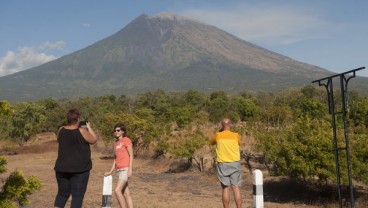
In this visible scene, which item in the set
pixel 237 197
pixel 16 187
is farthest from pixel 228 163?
pixel 16 187

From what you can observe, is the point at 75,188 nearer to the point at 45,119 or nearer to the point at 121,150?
the point at 121,150

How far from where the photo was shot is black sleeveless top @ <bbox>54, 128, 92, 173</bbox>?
17.4 feet

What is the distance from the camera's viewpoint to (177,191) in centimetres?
1547

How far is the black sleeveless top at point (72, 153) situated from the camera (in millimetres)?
5305

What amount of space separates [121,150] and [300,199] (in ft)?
31.9

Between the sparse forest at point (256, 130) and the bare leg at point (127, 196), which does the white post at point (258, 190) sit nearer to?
the bare leg at point (127, 196)

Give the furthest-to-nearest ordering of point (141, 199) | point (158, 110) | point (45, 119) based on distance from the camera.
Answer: point (158, 110)
point (45, 119)
point (141, 199)

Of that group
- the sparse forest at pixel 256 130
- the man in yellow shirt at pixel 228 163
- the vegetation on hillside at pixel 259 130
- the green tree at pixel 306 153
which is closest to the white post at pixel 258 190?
the man in yellow shirt at pixel 228 163

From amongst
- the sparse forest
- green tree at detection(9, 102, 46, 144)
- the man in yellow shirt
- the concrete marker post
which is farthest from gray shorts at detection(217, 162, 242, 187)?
green tree at detection(9, 102, 46, 144)

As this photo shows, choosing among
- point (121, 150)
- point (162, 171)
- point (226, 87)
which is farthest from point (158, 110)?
point (226, 87)

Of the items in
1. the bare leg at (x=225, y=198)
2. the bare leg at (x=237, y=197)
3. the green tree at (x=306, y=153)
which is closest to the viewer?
the bare leg at (x=237, y=197)

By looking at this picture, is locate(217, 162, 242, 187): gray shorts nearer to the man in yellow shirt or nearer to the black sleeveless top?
the man in yellow shirt

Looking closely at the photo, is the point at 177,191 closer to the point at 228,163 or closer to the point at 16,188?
the point at 16,188

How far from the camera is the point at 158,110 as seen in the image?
179 feet
